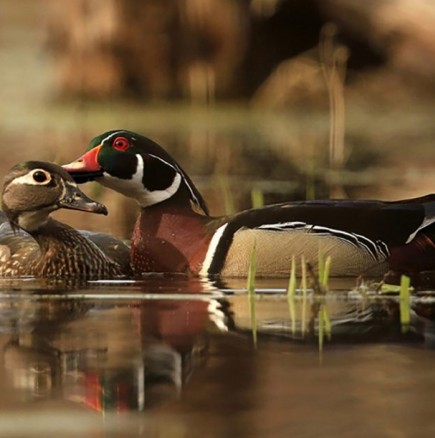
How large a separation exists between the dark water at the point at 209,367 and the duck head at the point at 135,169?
1.47 m

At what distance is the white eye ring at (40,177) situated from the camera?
8.34 meters

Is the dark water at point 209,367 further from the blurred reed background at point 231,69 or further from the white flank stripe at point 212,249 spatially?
the blurred reed background at point 231,69

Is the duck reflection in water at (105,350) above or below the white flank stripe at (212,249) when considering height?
below

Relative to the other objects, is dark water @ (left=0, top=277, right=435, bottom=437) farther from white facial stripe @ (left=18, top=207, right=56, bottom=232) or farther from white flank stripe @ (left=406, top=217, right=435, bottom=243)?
Answer: white facial stripe @ (left=18, top=207, right=56, bottom=232)

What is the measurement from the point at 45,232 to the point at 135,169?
518mm

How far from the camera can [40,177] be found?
8.35 metres

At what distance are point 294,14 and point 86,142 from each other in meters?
4.99

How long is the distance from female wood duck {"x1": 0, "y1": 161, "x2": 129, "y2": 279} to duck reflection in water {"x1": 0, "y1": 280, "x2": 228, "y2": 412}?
1.32 meters

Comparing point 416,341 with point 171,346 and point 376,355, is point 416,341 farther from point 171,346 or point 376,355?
point 171,346

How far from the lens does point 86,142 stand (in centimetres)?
1569

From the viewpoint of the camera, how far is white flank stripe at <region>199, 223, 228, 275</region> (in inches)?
323

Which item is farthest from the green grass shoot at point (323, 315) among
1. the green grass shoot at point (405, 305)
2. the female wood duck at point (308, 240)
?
the female wood duck at point (308, 240)

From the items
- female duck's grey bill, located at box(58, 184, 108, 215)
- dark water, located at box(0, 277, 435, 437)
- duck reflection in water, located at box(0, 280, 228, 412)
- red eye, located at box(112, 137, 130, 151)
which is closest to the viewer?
dark water, located at box(0, 277, 435, 437)

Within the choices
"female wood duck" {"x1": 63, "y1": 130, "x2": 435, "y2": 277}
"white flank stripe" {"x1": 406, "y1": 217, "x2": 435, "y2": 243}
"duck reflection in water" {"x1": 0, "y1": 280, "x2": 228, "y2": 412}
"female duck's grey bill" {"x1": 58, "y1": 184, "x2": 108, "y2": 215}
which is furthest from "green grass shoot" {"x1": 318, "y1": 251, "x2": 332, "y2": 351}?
"female duck's grey bill" {"x1": 58, "y1": 184, "x2": 108, "y2": 215}
